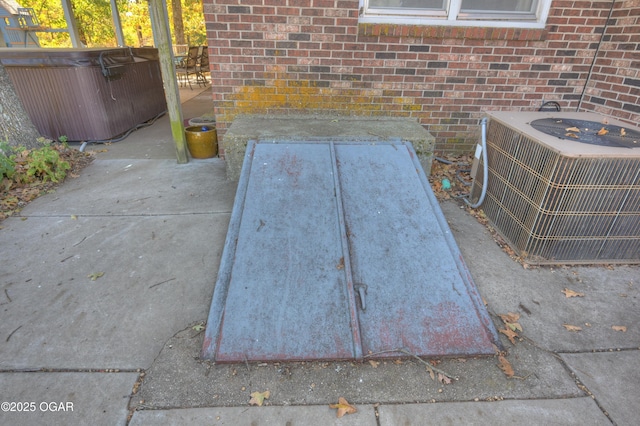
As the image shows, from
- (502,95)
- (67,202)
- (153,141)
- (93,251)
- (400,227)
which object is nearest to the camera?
(400,227)

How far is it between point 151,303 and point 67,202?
2144mm

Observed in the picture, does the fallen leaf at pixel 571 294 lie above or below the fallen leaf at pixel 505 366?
above

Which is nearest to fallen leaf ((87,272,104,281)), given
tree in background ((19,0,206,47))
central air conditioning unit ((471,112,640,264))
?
central air conditioning unit ((471,112,640,264))

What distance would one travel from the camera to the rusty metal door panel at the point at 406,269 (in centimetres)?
214

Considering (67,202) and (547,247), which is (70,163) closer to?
(67,202)

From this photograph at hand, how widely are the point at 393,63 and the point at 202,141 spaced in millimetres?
2650

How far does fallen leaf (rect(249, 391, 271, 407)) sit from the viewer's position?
1840mm

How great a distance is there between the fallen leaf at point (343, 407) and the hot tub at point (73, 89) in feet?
18.4

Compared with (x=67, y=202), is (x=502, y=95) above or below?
above

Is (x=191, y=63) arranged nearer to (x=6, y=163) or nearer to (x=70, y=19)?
(x=70, y=19)

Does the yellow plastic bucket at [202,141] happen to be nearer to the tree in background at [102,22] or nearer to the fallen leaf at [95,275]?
the fallen leaf at [95,275]

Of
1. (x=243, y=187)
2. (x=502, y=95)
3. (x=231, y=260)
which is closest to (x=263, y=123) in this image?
(x=243, y=187)

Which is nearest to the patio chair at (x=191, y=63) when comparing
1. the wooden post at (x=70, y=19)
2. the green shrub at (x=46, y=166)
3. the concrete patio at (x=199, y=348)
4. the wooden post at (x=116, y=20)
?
the wooden post at (x=116, y=20)

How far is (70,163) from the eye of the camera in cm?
470
